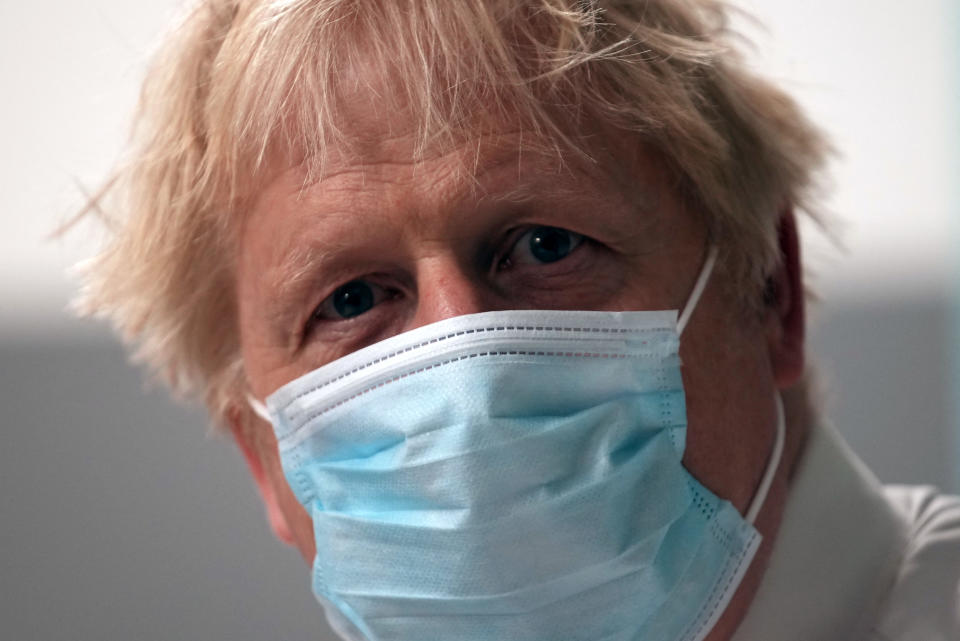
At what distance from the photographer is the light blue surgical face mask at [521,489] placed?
1.21 metres

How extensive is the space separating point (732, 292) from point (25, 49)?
1572 mm

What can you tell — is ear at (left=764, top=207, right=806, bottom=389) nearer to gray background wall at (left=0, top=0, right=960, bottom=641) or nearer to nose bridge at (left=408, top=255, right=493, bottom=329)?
nose bridge at (left=408, top=255, right=493, bottom=329)

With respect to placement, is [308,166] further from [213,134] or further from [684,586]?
[684,586]

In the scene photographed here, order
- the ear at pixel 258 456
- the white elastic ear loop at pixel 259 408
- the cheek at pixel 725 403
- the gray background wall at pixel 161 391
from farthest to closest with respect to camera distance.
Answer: the gray background wall at pixel 161 391 < the ear at pixel 258 456 < the white elastic ear loop at pixel 259 408 < the cheek at pixel 725 403

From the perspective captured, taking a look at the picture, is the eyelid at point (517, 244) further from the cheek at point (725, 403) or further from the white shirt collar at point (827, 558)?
the white shirt collar at point (827, 558)

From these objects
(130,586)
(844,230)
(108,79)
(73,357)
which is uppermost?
(108,79)

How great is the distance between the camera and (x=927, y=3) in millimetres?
2512

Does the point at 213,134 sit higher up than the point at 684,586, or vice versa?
the point at 213,134

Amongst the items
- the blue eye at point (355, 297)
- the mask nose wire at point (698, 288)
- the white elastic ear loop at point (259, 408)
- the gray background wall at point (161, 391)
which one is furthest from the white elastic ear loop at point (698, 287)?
the gray background wall at point (161, 391)

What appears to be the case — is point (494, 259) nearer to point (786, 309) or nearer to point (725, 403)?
point (725, 403)

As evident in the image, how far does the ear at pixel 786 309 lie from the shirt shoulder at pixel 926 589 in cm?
25

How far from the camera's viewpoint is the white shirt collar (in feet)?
4.68

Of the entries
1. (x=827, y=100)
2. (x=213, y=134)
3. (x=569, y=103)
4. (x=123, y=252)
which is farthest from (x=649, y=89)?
(x=827, y=100)

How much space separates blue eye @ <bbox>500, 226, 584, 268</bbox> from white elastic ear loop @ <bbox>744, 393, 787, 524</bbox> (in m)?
0.37
